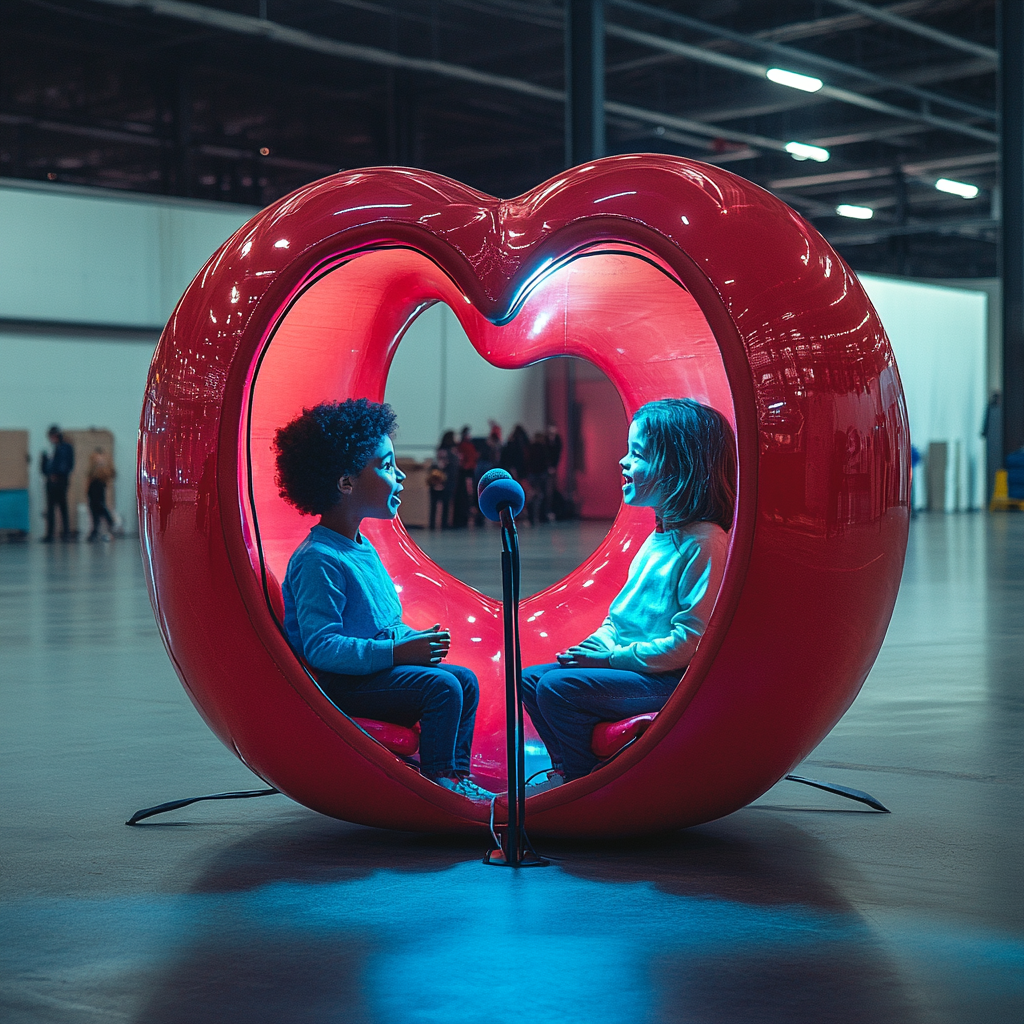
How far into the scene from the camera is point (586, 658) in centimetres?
391

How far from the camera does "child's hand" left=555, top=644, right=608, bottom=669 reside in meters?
3.89

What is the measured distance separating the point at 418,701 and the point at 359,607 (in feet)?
1.05

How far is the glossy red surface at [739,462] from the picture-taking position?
3.47 metres

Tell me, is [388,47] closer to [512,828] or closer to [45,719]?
[45,719]

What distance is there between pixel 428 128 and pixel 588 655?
81.7 ft

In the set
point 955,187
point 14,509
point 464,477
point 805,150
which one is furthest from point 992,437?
point 14,509

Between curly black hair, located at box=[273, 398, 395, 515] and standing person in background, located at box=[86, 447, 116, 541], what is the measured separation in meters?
16.6

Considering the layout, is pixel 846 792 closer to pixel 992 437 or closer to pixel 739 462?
pixel 739 462

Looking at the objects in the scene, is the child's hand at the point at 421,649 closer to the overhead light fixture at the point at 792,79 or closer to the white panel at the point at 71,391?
the white panel at the point at 71,391

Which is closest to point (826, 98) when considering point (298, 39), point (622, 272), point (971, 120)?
point (971, 120)

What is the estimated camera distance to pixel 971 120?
2883cm

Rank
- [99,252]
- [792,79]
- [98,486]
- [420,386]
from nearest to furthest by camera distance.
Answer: [98,486], [99,252], [792,79], [420,386]

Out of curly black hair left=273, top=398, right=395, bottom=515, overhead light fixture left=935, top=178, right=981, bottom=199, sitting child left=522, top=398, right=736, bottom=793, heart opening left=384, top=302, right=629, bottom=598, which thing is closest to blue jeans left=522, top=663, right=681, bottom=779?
sitting child left=522, top=398, right=736, bottom=793

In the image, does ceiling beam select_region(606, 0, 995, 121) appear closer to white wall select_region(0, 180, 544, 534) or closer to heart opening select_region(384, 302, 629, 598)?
heart opening select_region(384, 302, 629, 598)
